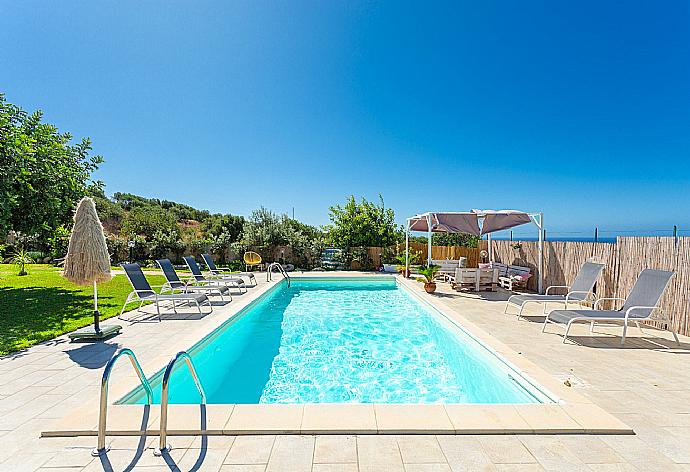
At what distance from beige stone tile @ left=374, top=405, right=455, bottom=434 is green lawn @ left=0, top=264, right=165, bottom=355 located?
5.01 m

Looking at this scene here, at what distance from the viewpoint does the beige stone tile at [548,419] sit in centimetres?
283

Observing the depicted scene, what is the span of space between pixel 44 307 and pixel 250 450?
760 centimetres

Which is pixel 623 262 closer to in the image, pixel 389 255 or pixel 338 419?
pixel 338 419

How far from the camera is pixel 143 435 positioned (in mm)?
2756

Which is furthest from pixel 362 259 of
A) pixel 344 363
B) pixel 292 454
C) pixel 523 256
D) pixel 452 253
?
pixel 292 454

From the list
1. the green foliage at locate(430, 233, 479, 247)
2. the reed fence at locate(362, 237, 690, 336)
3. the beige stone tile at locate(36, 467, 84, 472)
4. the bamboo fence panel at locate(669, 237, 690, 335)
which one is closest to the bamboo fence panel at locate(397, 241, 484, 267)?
the green foliage at locate(430, 233, 479, 247)

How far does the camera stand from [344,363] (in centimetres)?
557

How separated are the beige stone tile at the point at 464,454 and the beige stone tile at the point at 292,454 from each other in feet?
3.12

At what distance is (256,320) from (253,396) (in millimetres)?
3745

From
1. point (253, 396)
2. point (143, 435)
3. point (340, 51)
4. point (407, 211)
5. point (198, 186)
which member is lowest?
point (253, 396)

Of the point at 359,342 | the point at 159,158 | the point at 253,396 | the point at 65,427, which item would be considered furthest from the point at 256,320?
the point at 159,158

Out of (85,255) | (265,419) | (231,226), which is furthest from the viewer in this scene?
(231,226)

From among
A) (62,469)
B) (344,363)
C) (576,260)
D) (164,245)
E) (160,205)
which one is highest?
(160,205)

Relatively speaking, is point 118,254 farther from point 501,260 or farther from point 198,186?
point 501,260
